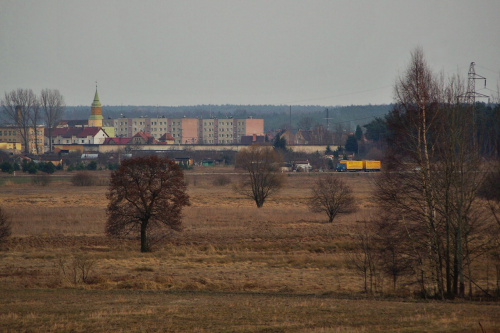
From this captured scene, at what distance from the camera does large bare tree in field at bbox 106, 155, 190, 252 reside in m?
33.6

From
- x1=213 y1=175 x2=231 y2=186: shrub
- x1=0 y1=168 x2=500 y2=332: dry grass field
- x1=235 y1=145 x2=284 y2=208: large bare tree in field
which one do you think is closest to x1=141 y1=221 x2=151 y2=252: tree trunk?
x1=0 y1=168 x2=500 y2=332: dry grass field

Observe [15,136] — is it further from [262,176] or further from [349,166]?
[262,176]

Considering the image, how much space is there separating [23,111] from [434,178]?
15044cm

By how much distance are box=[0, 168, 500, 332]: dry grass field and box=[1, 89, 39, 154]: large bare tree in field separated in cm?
10481

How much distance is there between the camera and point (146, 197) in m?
34.1

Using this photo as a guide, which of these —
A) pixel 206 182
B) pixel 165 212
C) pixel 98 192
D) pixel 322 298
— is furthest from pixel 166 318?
pixel 206 182

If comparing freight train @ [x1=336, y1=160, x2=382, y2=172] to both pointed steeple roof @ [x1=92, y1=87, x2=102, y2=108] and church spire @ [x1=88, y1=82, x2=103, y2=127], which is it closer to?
church spire @ [x1=88, y1=82, x2=103, y2=127]

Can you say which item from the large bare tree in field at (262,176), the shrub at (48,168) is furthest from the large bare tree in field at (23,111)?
the large bare tree in field at (262,176)

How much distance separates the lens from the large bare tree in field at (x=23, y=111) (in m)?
151

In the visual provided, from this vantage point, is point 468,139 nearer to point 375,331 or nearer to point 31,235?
point 375,331

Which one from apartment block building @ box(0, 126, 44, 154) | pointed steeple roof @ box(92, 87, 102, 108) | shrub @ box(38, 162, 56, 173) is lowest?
shrub @ box(38, 162, 56, 173)

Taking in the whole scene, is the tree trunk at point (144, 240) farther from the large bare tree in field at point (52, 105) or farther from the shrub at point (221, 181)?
the large bare tree in field at point (52, 105)

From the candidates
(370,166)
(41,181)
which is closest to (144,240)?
(41,181)

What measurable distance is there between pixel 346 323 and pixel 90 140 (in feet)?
486
